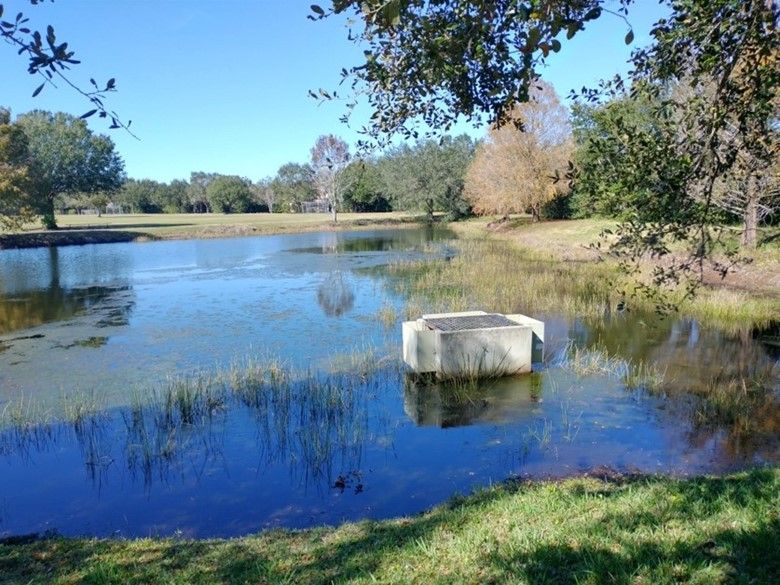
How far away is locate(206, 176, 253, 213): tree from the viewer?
11769 centimetres

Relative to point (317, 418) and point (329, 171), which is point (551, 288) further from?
point (329, 171)

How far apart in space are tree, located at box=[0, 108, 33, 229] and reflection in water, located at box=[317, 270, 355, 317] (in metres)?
32.7

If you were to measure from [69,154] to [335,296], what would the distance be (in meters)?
60.0

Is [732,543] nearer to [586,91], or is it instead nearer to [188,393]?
[586,91]

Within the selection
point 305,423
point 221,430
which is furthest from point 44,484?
point 305,423

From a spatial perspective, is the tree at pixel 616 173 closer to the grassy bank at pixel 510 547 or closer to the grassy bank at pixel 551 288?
the grassy bank at pixel 510 547

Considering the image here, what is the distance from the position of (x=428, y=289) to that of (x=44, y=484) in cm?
1616

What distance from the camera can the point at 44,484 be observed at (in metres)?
7.70

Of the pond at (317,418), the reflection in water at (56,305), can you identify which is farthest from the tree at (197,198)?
the pond at (317,418)

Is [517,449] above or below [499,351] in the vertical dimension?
below

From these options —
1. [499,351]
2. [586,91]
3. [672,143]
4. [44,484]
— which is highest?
[586,91]

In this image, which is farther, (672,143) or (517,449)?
(517,449)

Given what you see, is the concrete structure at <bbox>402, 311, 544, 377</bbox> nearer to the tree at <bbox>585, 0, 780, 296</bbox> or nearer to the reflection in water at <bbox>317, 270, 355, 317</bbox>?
the tree at <bbox>585, 0, 780, 296</bbox>

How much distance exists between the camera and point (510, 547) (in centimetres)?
416
